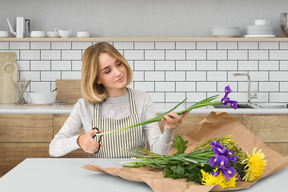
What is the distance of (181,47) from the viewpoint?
3.88 metres

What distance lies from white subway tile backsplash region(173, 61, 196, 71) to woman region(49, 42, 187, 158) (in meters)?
1.59

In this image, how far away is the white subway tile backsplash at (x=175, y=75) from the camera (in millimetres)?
3895

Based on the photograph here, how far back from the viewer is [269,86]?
3887 millimetres

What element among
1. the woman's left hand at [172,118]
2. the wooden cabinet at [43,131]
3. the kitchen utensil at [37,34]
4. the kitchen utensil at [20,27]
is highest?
the kitchen utensil at [20,27]

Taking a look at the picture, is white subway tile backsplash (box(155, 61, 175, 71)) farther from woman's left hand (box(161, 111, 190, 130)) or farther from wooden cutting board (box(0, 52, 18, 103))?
woman's left hand (box(161, 111, 190, 130))

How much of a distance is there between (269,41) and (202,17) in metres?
0.67

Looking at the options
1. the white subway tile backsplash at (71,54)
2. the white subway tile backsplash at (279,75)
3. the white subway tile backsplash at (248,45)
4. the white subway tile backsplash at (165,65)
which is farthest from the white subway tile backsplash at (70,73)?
the white subway tile backsplash at (279,75)

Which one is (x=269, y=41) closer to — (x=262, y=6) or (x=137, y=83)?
(x=262, y=6)

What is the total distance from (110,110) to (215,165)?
1.06m

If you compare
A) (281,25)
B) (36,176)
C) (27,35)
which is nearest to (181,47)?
(281,25)

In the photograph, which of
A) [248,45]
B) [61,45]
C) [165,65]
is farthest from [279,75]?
[61,45]

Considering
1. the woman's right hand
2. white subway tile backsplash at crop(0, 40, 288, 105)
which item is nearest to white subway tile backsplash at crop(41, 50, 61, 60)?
white subway tile backsplash at crop(0, 40, 288, 105)

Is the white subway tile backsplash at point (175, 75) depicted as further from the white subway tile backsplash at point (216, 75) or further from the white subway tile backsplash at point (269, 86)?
the white subway tile backsplash at point (269, 86)

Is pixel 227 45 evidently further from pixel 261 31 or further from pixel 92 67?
pixel 92 67
